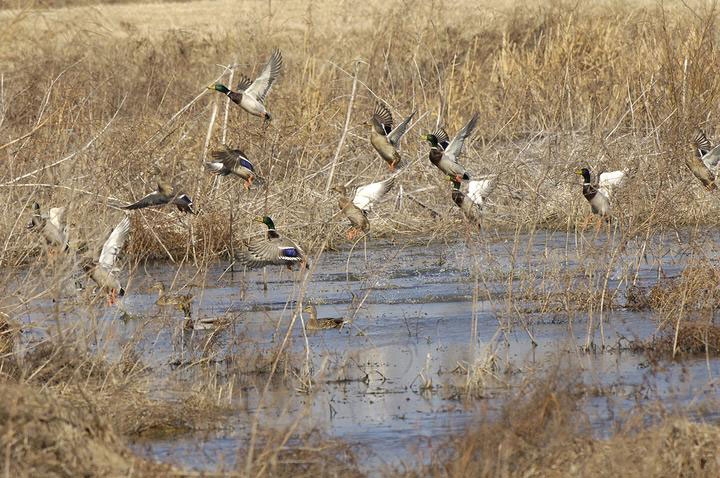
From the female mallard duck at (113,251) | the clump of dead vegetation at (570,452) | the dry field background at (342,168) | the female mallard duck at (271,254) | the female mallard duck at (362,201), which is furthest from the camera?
the female mallard duck at (362,201)

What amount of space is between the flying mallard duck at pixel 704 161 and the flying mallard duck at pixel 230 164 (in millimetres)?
4814

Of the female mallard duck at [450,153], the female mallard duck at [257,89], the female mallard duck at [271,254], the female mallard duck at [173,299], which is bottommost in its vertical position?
the female mallard duck at [173,299]

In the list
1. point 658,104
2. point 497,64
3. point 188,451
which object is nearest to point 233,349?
point 188,451

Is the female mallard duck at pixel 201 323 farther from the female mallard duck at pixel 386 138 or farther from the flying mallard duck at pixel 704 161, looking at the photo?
the flying mallard duck at pixel 704 161

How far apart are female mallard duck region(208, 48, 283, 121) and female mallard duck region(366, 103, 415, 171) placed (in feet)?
4.08

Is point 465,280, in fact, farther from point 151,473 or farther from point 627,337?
point 151,473

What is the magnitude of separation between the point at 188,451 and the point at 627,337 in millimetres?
4033

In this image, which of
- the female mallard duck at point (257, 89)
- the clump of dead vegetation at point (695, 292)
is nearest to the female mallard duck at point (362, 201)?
the female mallard duck at point (257, 89)

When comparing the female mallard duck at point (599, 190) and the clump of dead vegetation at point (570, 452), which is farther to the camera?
the female mallard duck at point (599, 190)

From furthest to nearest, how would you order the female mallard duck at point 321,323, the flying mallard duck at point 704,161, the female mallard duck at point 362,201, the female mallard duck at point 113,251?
the flying mallard duck at point 704,161 < the female mallard duck at point 362,201 < the female mallard duck at point 321,323 < the female mallard duck at point 113,251

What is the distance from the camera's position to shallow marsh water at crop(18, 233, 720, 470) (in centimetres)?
751

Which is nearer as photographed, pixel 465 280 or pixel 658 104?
pixel 465 280

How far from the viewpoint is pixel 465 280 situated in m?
12.8

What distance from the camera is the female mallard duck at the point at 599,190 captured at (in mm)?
13344
